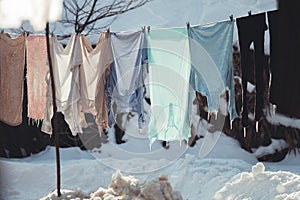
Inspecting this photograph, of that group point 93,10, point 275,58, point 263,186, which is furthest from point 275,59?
point 93,10

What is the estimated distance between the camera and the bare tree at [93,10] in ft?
27.4

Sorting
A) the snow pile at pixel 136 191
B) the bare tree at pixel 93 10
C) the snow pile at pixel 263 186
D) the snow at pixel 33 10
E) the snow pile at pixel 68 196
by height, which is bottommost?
the snow pile at pixel 263 186

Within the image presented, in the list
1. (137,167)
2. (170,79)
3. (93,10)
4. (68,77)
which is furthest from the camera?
(93,10)

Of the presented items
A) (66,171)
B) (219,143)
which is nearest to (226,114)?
(219,143)

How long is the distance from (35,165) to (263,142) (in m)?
3.08

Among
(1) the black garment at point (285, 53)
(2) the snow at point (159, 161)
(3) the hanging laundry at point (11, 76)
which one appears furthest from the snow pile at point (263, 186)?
(3) the hanging laundry at point (11, 76)

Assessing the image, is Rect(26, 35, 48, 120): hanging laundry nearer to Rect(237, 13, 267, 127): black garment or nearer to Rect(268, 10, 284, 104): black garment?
Rect(237, 13, 267, 127): black garment

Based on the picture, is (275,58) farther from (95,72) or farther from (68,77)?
(68,77)

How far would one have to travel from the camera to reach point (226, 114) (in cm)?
691

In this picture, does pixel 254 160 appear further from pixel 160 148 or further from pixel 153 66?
pixel 153 66

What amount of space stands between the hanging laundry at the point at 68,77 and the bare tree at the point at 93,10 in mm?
3484

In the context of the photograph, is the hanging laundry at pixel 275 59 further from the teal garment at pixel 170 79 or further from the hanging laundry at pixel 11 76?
the hanging laundry at pixel 11 76

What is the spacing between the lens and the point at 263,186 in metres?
4.40

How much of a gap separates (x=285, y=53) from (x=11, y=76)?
2.55 m
